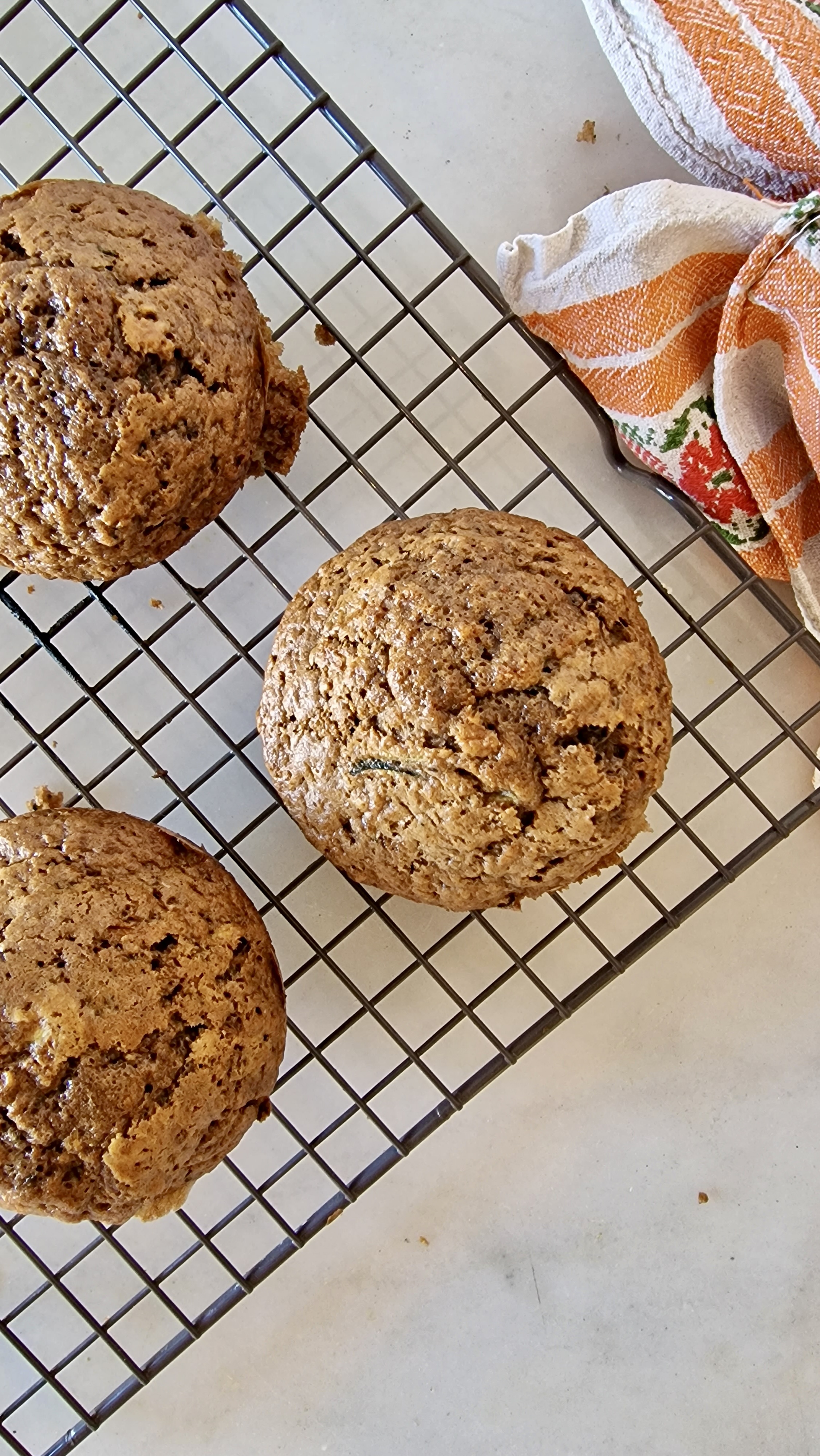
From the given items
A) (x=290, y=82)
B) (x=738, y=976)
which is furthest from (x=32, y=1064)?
(x=290, y=82)

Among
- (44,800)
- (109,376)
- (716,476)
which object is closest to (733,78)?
(716,476)

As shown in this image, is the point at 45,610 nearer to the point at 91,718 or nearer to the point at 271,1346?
the point at 91,718

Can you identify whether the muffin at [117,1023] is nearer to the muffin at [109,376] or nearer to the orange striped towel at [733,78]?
the muffin at [109,376]

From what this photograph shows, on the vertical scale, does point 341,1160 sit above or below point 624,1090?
above

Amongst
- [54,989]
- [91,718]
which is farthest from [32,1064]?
[91,718]

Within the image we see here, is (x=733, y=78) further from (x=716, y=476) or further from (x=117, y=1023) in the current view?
(x=117, y=1023)

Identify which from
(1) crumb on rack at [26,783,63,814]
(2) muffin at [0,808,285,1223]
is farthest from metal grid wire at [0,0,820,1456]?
(2) muffin at [0,808,285,1223]

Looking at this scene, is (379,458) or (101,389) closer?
(101,389)

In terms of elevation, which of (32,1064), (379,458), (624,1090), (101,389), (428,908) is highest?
(101,389)
